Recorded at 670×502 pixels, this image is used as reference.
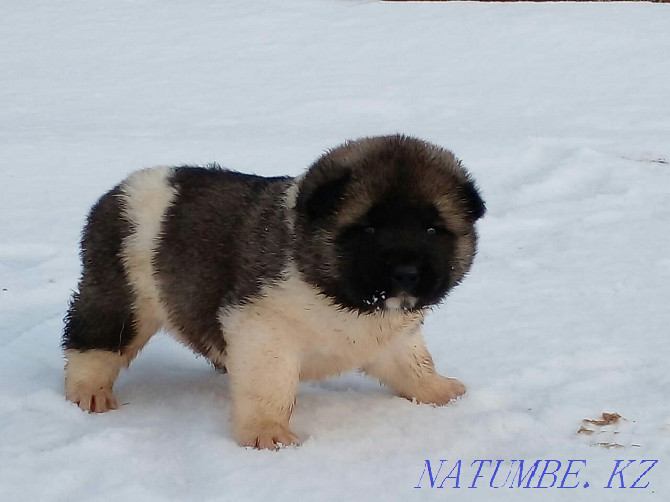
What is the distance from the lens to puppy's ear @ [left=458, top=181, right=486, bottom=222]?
3.99 meters

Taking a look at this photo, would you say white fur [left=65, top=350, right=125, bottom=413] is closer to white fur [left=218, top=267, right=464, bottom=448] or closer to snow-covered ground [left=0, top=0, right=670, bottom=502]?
snow-covered ground [left=0, top=0, right=670, bottom=502]

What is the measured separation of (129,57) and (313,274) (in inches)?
412

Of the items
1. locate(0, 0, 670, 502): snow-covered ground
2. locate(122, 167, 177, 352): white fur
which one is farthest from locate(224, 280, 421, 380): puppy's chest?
locate(122, 167, 177, 352): white fur

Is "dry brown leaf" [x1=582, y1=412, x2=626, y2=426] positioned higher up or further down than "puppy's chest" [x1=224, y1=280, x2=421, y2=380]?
further down

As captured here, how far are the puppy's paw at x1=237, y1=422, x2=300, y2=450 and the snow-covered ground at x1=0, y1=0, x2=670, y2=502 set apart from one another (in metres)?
0.06

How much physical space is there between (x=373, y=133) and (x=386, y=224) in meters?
6.78

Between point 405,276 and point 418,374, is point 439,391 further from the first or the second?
point 405,276

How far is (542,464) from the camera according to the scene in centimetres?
381

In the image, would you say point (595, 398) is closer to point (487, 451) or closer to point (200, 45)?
point (487, 451)

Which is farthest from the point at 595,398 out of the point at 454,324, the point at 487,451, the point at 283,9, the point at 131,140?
the point at 283,9

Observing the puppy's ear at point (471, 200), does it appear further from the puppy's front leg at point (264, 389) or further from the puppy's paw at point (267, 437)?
the puppy's paw at point (267, 437)

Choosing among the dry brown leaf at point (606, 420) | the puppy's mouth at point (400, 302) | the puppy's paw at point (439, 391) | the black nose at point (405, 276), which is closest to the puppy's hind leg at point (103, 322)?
the puppy's paw at point (439, 391)

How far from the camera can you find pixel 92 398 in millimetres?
4562

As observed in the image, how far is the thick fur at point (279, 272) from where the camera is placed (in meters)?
3.80
